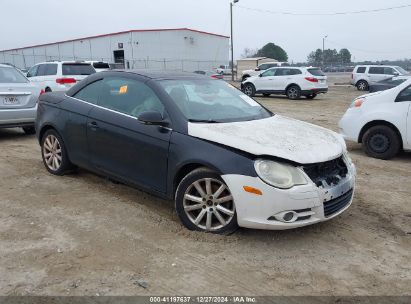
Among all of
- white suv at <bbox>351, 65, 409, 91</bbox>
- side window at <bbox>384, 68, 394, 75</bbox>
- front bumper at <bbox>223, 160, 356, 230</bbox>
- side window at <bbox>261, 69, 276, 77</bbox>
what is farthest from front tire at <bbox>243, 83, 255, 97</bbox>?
front bumper at <bbox>223, 160, 356, 230</bbox>

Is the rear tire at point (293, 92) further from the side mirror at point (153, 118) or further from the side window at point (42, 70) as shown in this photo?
the side mirror at point (153, 118)

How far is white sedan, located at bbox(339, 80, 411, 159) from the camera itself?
7.11m

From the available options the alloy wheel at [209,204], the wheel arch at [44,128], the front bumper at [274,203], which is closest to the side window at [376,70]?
the wheel arch at [44,128]

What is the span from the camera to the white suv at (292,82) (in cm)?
2006

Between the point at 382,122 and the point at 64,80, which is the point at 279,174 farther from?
the point at 64,80

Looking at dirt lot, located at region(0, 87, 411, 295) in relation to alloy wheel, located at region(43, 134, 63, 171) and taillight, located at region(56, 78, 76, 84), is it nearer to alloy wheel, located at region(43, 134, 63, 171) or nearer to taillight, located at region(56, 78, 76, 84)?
alloy wheel, located at region(43, 134, 63, 171)

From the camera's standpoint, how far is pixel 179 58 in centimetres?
5550

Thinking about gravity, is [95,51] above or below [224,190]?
above

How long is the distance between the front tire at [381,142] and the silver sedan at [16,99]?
21.8 ft

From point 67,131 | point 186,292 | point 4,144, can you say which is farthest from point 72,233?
point 4,144

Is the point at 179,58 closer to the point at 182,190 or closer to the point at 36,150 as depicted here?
the point at 36,150

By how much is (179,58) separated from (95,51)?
1110 centimetres

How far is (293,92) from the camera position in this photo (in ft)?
66.7

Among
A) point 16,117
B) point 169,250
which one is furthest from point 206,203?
point 16,117
